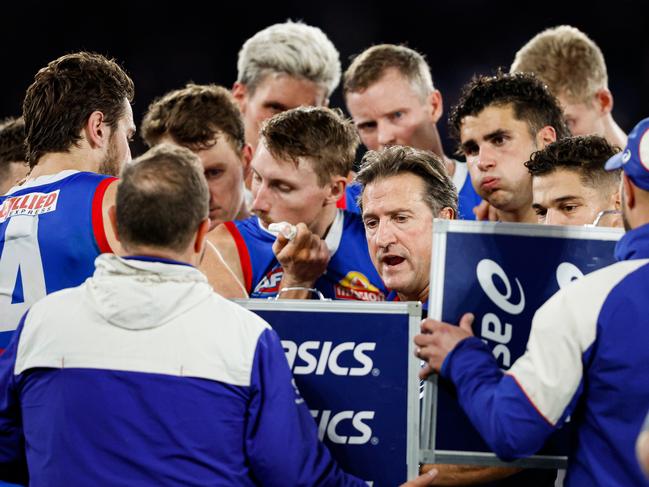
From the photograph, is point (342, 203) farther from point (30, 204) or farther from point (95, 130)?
point (30, 204)

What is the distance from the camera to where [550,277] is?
2.41 metres

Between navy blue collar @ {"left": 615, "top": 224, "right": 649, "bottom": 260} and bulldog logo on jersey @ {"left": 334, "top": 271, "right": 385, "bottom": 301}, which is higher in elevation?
navy blue collar @ {"left": 615, "top": 224, "right": 649, "bottom": 260}

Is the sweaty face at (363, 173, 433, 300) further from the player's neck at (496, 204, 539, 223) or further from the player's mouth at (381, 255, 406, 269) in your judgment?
the player's neck at (496, 204, 539, 223)

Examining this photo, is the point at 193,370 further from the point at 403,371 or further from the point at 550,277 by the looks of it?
the point at 550,277

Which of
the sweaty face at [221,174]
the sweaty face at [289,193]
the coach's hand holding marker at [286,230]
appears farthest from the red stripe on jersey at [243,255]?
the coach's hand holding marker at [286,230]

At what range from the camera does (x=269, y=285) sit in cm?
364

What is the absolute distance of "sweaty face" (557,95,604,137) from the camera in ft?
15.9

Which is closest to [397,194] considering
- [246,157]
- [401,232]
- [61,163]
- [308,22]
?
[401,232]

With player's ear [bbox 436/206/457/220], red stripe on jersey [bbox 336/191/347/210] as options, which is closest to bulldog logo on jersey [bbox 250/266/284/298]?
red stripe on jersey [bbox 336/191/347/210]

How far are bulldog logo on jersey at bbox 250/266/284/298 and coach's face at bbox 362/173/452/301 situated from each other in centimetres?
59

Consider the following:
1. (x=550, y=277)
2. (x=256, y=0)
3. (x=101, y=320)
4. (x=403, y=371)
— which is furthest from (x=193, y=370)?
(x=256, y=0)

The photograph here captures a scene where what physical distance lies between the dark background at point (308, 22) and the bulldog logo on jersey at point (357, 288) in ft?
15.8

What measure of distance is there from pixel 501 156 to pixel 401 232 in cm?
97

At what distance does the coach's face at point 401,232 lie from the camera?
3.04 m
